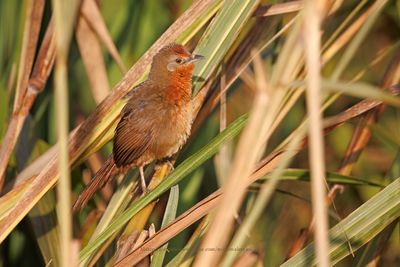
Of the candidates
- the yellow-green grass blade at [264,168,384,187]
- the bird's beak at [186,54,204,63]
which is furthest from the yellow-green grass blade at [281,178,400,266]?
the bird's beak at [186,54,204,63]

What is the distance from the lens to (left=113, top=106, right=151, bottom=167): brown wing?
122 inches

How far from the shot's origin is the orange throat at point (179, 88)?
3.24m

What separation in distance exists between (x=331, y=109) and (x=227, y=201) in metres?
2.61

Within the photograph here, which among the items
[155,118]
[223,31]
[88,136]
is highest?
[155,118]

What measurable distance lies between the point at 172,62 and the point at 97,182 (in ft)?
2.07

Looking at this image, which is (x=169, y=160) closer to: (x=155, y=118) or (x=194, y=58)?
(x=155, y=118)

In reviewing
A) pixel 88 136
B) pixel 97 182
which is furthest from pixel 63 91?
pixel 97 182

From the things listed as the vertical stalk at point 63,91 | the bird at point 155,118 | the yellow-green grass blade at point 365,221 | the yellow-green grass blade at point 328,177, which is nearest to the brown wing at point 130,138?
the bird at point 155,118

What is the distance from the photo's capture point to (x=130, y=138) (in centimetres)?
320

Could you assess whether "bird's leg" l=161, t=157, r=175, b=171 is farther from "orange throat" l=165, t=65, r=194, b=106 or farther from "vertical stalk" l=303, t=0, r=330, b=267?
"vertical stalk" l=303, t=0, r=330, b=267

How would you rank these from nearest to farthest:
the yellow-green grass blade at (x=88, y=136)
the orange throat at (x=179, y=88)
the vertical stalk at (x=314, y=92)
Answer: the vertical stalk at (x=314, y=92), the yellow-green grass blade at (x=88, y=136), the orange throat at (x=179, y=88)

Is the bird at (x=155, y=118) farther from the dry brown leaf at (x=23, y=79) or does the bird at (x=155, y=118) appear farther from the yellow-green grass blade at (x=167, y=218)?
the yellow-green grass blade at (x=167, y=218)

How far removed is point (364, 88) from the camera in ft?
4.67

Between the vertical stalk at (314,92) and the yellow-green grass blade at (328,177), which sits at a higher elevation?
the yellow-green grass blade at (328,177)
